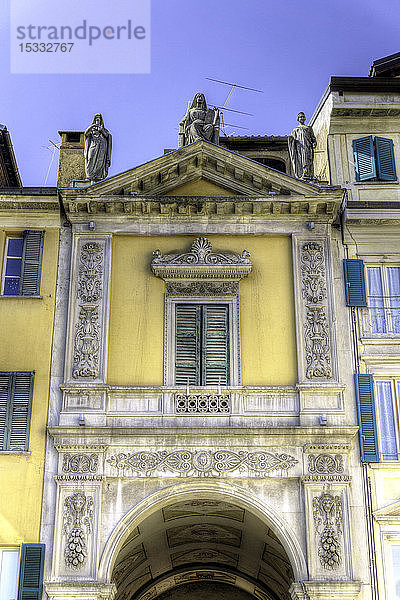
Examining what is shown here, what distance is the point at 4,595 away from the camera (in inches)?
701

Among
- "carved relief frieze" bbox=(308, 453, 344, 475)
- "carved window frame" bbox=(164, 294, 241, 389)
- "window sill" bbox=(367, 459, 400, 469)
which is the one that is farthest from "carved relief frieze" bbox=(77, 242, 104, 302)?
"window sill" bbox=(367, 459, 400, 469)

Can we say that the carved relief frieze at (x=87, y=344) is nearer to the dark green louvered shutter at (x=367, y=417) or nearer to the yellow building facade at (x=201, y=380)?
the yellow building facade at (x=201, y=380)

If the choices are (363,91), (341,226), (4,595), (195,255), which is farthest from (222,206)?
(4,595)

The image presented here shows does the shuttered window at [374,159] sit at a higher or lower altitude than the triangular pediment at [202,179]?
higher

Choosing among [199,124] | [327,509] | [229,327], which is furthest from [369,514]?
[199,124]

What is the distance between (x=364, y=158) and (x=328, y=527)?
925 cm

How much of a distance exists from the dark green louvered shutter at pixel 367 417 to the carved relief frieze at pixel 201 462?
156 centimetres

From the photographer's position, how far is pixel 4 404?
19.1 meters

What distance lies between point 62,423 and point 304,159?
28.0ft

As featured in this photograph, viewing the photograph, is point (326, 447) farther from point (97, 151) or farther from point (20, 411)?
point (97, 151)

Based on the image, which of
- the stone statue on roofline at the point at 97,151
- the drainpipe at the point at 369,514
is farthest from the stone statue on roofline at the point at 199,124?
the drainpipe at the point at 369,514

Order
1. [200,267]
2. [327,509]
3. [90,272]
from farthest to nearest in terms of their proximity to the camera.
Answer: [90,272] → [200,267] → [327,509]

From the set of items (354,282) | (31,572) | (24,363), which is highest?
(354,282)

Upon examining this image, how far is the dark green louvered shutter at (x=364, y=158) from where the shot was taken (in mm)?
21828
